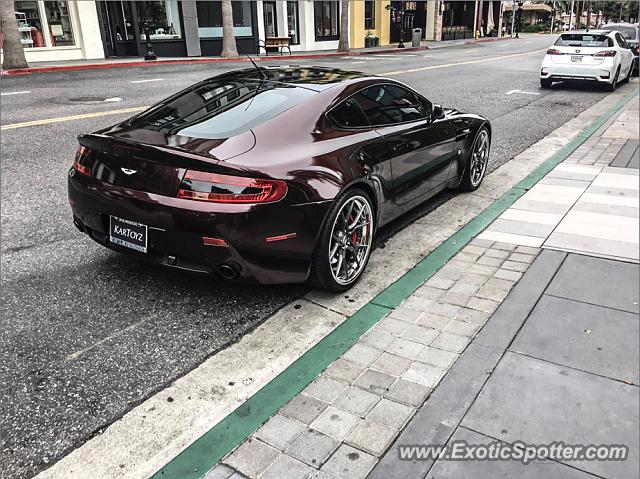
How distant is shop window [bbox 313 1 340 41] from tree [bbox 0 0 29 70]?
18941 millimetres

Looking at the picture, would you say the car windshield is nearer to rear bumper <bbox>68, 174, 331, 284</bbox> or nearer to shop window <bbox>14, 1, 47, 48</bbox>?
rear bumper <bbox>68, 174, 331, 284</bbox>

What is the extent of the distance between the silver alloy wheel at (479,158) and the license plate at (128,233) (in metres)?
3.86

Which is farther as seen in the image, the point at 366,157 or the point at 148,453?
the point at 366,157

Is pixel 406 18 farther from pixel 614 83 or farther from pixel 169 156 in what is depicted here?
pixel 169 156

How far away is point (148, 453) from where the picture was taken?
8.70 feet

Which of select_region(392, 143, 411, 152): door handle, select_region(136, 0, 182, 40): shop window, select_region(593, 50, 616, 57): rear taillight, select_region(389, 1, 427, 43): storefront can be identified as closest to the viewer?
select_region(392, 143, 411, 152): door handle

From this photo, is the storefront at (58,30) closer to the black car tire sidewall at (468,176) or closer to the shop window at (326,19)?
the shop window at (326,19)

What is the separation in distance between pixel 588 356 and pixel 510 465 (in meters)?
1.08

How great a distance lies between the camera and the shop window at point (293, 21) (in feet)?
107

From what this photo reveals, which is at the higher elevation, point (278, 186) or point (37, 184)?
point (278, 186)

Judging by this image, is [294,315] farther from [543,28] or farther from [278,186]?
[543,28]

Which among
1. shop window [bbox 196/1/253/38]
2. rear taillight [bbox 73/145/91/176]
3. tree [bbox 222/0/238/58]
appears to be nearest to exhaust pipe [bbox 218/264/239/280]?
rear taillight [bbox 73/145/91/176]

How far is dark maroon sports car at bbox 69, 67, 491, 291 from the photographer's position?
347 centimetres

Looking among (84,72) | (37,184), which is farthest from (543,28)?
(37,184)
